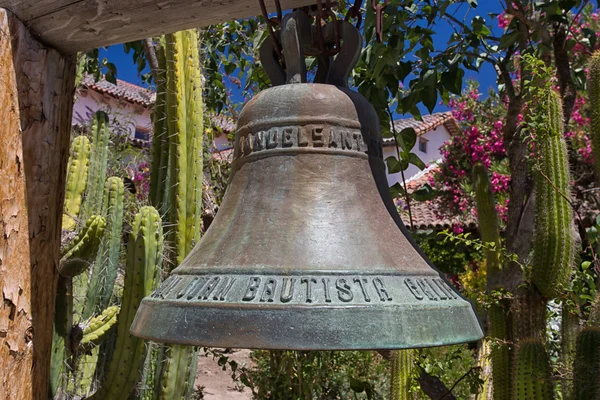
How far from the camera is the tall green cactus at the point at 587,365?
2615 mm

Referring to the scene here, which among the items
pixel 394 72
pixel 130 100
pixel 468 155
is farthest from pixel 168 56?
pixel 130 100

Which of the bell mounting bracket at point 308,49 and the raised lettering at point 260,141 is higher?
the bell mounting bracket at point 308,49

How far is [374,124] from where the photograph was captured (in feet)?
4.43

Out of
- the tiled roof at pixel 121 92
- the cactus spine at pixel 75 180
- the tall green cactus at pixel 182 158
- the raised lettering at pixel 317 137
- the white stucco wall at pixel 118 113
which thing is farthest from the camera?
the tiled roof at pixel 121 92

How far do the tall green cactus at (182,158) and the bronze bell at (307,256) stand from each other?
5.88 feet

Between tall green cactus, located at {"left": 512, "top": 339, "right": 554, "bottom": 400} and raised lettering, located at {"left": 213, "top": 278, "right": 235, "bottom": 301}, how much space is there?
204 centimetres

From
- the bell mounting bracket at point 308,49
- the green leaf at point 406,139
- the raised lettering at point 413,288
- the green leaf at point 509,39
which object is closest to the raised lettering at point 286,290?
the raised lettering at point 413,288

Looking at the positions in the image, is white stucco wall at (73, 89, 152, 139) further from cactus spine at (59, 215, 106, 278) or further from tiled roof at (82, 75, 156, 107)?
cactus spine at (59, 215, 106, 278)

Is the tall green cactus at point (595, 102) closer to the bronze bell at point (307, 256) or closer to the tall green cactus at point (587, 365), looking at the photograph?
the tall green cactus at point (587, 365)

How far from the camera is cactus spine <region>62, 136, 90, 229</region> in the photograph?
345cm

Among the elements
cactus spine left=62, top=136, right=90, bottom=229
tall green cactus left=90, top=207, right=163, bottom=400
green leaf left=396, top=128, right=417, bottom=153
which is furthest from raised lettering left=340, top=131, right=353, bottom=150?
cactus spine left=62, top=136, right=90, bottom=229

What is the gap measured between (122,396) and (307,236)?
201 cm

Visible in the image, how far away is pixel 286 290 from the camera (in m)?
1.02

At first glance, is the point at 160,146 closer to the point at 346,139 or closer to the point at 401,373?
the point at 401,373
